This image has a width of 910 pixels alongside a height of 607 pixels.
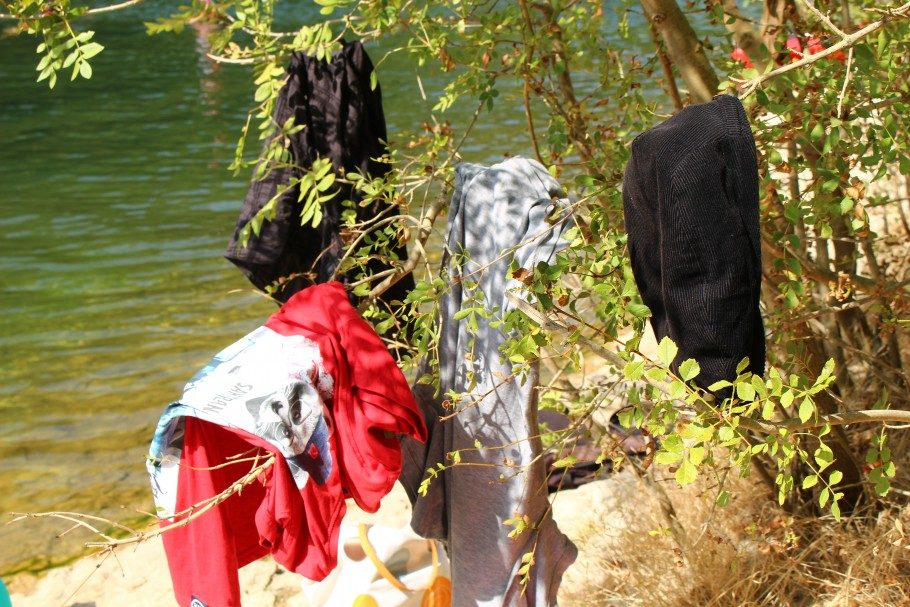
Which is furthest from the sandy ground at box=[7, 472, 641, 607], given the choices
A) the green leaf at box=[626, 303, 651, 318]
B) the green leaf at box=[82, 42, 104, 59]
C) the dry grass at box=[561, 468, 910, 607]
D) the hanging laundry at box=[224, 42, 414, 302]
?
the green leaf at box=[82, 42, 104, 59]

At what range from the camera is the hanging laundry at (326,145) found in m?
3.56

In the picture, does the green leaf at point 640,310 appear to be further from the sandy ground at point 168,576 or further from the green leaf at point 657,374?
the sandy ground at point 168,576

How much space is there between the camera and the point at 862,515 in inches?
128

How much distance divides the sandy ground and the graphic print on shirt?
1.63 m

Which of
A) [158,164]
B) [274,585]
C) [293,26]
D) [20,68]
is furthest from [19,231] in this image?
[293,26]

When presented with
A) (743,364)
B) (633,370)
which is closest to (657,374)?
(633,370)

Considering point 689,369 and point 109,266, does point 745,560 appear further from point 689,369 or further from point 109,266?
point 109,266

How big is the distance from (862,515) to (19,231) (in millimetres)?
8332

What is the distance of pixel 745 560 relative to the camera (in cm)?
320

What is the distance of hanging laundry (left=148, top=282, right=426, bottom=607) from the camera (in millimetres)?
2324

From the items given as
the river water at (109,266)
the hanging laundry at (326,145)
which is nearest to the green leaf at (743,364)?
the river water at (109,266)

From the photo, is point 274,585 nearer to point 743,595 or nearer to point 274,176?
point 274,176

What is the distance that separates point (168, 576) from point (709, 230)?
3.51 metres

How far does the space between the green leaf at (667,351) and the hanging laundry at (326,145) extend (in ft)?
5.98
